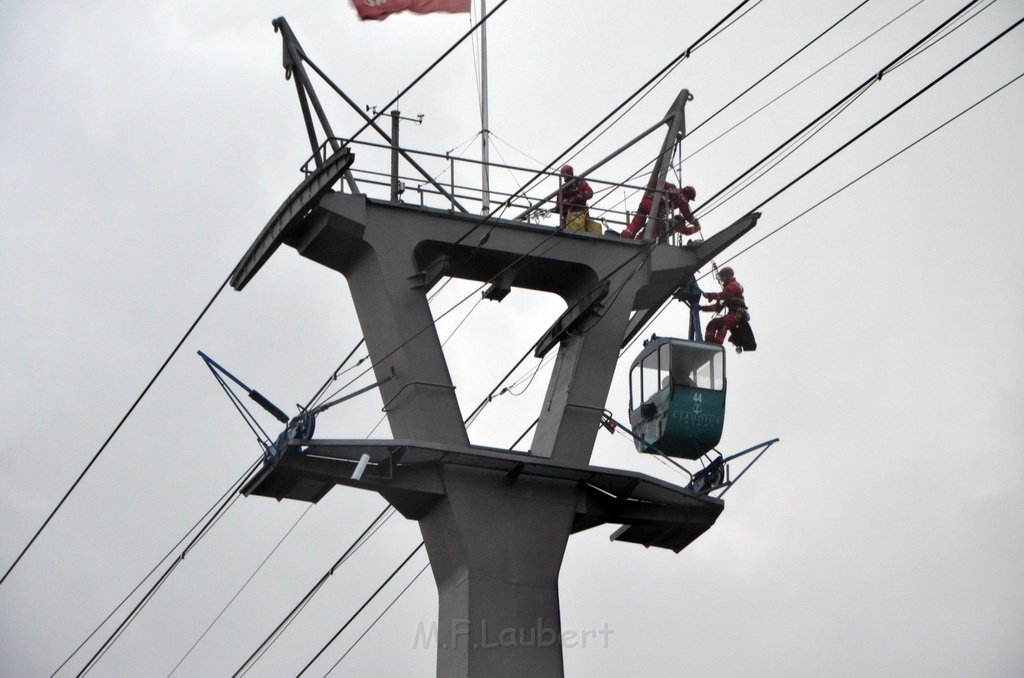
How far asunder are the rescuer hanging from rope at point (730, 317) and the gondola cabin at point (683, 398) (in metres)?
0.74

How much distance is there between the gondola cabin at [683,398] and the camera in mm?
27047

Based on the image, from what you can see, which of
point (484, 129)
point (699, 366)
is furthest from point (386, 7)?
point (699, 366)

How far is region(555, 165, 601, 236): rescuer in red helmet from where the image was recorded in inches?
1088

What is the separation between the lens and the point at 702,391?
27188 millimetres

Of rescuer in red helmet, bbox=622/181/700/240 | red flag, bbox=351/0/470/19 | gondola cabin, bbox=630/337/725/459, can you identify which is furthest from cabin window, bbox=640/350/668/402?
red flag, bbox=351/0/470/19

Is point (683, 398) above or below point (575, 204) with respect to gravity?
below

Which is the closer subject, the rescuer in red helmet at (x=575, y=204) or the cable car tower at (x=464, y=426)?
the cable car tower at (x=464, y=426)

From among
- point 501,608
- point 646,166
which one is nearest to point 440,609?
point 501,608

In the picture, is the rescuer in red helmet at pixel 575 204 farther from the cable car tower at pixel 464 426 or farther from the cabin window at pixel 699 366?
the cabin window at pixel 699 366

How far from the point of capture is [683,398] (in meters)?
27.1

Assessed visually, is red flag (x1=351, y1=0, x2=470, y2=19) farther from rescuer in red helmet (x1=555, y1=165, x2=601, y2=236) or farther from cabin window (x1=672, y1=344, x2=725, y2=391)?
cabin window (x1=672, y1=344, x2=725, y2=391)

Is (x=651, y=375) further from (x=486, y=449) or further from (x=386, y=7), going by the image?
(x=386, y=7)

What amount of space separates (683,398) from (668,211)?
3532 millimetres

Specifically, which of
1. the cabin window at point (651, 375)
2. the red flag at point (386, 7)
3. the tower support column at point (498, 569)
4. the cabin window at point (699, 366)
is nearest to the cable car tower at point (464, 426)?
the tower support column at point (498, 569)
